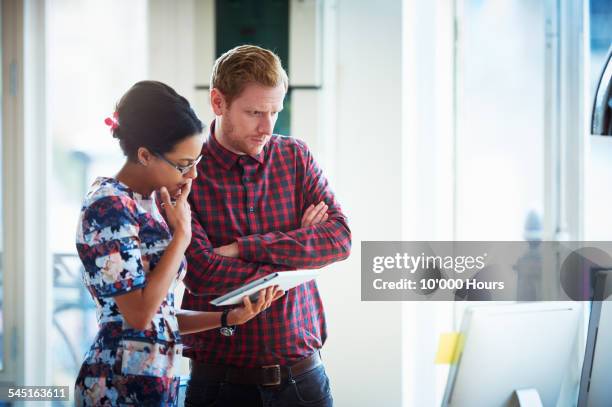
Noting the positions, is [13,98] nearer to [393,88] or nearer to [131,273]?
[393,88]

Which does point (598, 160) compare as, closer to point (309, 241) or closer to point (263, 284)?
point (309, 241)

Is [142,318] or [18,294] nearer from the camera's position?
[142,318]

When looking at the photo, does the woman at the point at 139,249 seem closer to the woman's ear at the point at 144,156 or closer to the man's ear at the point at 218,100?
the woman's ear at the point at 144,156

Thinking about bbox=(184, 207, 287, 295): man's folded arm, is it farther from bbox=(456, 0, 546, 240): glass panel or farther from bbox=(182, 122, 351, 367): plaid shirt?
bbox=(456, 0, 546, 240): glass panel

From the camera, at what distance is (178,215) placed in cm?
139

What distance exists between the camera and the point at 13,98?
2682 millimetres

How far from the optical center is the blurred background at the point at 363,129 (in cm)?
270

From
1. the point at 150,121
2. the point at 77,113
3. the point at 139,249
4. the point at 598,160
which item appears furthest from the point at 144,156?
the point at 598,160

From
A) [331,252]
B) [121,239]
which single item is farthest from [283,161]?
[121,239]

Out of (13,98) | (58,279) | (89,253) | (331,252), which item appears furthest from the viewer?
(58,279)

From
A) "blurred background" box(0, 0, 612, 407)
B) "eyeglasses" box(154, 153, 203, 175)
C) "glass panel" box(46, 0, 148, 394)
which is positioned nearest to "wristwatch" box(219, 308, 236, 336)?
"eyeglasses" box(154, 153, 203, 175)

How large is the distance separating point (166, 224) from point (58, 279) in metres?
1.65

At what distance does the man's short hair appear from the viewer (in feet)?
Answer: 5.25

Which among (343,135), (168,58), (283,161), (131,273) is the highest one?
Result: (168,58)
